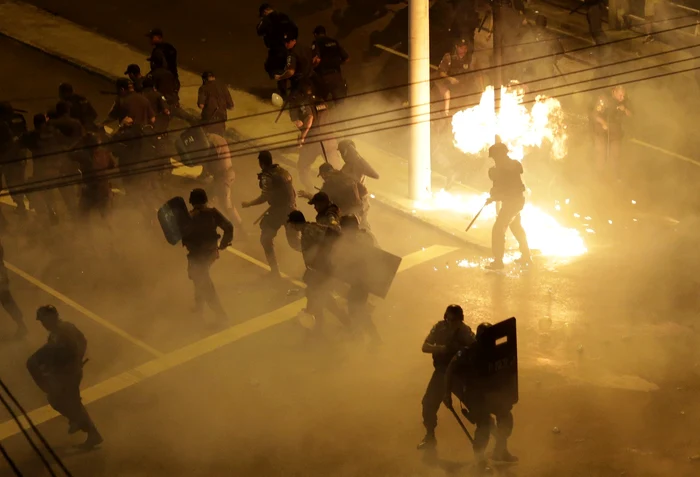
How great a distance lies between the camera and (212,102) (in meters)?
16.1

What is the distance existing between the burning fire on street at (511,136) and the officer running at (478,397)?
5.49m

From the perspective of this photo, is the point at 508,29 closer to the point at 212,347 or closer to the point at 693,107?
the point at 693,107

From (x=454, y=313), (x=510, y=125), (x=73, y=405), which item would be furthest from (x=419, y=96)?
(x=73, y=405)

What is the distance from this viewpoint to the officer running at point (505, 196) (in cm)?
1312

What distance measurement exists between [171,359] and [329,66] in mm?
7051

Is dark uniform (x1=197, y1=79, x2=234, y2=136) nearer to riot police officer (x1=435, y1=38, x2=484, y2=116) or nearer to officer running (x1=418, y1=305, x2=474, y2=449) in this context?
riot police officer (x1=435, y1=38, x2=484, y2=116)

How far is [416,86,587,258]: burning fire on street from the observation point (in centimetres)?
1495

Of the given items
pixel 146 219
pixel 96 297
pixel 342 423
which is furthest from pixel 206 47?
pixel 342 423

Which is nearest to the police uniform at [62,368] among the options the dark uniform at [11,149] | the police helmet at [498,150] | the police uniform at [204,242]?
the police uniform at [204,242]

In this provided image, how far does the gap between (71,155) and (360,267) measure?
5114 mm

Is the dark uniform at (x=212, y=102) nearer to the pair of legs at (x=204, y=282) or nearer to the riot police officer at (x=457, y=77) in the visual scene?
the riot police officer at (x=457, y=77)

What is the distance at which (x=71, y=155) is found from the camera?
14.2 m

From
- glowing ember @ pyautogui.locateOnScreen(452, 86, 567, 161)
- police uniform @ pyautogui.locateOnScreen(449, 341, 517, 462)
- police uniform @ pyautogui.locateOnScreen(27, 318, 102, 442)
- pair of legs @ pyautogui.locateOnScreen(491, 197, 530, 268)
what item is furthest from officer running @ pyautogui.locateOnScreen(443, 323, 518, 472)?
glowing ember @ pyautogui.locateOnScreen(452, 86, 567, 161)

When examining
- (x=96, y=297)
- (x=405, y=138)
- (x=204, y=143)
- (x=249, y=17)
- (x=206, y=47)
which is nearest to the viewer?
(x=96, y=297)
